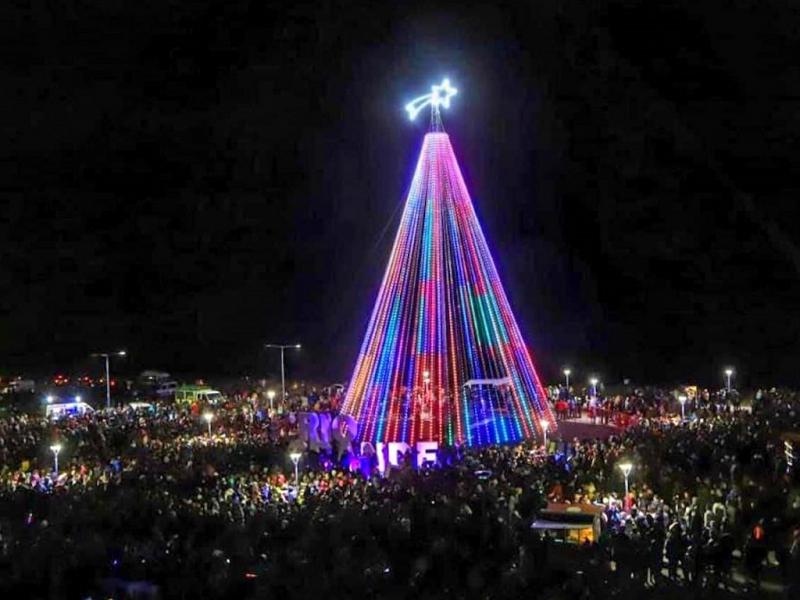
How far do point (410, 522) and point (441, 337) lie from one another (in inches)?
282

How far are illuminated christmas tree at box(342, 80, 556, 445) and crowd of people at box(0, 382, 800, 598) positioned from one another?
1240 millimetres

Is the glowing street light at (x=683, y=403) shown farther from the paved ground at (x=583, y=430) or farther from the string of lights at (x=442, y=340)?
the string of lights at (x=442, y=340)

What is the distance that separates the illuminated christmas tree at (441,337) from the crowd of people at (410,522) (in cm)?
124

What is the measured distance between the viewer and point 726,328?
129 ft

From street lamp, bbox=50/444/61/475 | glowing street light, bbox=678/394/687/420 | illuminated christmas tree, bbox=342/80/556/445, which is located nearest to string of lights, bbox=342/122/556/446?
illuminated christmas tree, bbox=342/80/556/445

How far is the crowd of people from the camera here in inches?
412

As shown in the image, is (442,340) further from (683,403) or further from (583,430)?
(683,403)

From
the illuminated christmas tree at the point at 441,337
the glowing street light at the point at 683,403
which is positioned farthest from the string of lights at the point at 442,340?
the glowing street light at the point at 683,403

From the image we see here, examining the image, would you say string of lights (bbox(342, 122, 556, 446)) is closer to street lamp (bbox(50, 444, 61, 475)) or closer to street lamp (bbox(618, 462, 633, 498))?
street lamp (bbox(618, 462, 633, 498))

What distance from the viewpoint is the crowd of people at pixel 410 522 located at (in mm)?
10453

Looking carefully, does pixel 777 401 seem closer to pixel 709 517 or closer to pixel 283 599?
pixel 709 517

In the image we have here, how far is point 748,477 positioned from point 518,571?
6322mm

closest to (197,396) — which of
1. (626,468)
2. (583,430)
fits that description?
(583,430)

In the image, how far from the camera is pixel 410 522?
11.9 metres
